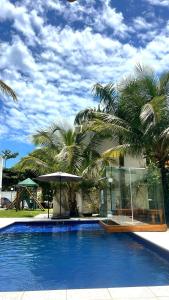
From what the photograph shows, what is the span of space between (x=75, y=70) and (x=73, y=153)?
481 cm

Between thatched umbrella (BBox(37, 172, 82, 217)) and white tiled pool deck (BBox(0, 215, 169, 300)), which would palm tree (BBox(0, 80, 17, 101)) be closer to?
thatched umbrella (BBox(37, 172, 82, 217))

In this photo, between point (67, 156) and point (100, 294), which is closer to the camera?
point (100, 294)

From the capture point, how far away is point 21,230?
13883 millimetres

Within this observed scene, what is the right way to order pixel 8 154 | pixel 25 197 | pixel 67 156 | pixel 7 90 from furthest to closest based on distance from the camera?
1. pixel 8 154
2. pixel 25 197
3. pixel 67 156
4. pixel 7 90

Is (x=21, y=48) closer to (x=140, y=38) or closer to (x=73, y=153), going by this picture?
(x=140, y=38)

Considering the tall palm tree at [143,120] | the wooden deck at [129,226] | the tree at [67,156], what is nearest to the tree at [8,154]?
the tree at [67,156]

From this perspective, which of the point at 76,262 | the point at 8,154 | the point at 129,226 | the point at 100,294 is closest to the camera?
the point at 100,294

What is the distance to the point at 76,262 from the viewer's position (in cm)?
749

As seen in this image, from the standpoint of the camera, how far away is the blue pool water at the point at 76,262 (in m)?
5.59

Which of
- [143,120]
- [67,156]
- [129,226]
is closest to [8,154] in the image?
[67,156]

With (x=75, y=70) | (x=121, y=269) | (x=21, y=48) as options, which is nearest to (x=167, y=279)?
(x=121, y=269)

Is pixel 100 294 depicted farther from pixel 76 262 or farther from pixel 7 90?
pixel 7 90

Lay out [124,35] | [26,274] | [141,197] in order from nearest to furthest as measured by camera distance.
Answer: [26,274], [124,35], [141,197]

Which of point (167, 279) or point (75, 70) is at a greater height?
point (75, 70)
